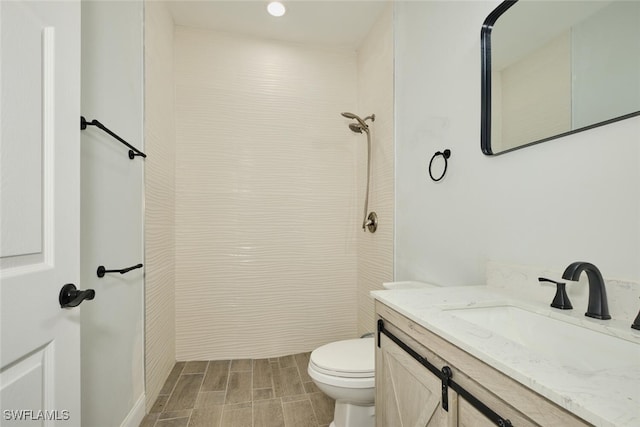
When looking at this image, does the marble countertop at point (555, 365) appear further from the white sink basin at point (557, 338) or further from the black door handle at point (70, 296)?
the black door handle at point (70, 296)

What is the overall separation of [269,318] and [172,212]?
1.13 meters

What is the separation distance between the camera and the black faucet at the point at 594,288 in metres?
0.78

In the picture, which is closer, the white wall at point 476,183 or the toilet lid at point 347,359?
the white wall at point 476,183

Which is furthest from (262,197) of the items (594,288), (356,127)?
(594,288)

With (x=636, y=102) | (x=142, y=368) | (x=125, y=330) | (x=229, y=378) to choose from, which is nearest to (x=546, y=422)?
(x=636, y=102)

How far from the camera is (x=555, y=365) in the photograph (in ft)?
1.76

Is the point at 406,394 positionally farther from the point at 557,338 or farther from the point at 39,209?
the point at 39,209

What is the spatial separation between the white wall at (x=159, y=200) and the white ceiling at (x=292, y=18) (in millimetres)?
225

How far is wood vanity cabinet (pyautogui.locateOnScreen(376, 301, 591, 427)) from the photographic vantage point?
51 centimetres

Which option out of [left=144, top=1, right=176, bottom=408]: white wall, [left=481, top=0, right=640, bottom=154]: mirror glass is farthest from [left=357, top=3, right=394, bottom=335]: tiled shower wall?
[left=144, top=1, right=176, bottom=408]: white wall

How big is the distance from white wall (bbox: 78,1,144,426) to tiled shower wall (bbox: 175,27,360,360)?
69cm

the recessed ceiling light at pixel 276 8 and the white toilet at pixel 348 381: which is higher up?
the recessed ceiling light at pixel 276 8

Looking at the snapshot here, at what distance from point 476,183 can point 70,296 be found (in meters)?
1.49

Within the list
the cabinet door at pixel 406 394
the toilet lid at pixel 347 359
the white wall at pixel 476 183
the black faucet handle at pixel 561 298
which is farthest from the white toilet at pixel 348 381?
the black faucet handle at pixel 561 298
